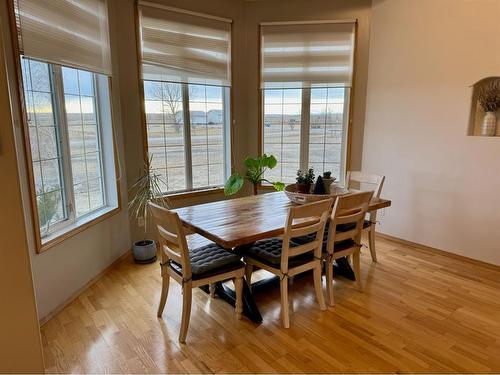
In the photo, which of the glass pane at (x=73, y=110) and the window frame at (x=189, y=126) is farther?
the window frame at (x=189, y=126)

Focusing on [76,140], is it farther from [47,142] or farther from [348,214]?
[348,214]

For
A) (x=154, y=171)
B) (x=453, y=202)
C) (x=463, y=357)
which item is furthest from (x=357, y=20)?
(x=463, y=357)

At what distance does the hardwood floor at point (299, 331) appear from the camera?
2047 mm

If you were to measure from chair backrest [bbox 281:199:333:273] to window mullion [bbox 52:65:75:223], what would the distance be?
6.16 feet

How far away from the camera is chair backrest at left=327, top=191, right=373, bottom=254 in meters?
2.48

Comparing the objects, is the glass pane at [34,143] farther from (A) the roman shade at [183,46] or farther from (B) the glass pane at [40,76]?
(A) the roman shade at [183,46]

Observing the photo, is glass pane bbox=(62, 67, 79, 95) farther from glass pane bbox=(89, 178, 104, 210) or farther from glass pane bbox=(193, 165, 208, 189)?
glass pane bbox=(193, 165, 208, 189)

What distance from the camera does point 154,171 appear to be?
3887 mm

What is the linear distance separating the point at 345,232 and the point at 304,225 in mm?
538

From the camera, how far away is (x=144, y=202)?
361 centimetres

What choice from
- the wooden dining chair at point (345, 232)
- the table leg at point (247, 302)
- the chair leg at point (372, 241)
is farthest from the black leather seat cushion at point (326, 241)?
the chair leg at point (372, 241)

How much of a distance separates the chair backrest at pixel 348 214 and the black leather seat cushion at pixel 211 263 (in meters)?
0.73

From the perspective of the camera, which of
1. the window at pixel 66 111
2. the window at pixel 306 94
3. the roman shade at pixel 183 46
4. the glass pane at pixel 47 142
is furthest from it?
the window at pixel 306 94

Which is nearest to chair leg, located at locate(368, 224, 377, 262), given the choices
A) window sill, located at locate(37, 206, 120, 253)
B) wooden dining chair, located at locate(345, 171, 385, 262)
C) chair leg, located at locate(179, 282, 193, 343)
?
wooden dining chair, located at locate(345, 171, 385, 262)
